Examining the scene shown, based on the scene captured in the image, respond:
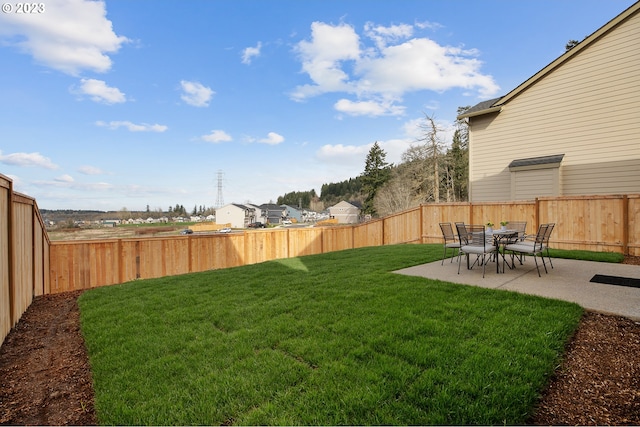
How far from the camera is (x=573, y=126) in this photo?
32.1 feet

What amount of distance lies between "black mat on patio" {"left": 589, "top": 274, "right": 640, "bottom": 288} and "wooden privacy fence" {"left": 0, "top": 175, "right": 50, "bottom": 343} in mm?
8774

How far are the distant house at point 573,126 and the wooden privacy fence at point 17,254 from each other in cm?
1316

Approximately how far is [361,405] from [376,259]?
227 inches

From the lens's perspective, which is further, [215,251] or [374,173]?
[374,173]

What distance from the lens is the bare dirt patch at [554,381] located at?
2.07 meters

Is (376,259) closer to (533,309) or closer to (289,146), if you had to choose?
(533,309)

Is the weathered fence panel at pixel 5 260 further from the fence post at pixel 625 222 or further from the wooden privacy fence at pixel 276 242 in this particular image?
the fence post at pixel 625 222

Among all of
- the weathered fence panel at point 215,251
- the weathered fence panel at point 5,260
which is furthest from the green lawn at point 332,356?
the weathered fence panel at point 215,251

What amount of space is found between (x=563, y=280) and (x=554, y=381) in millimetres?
3550

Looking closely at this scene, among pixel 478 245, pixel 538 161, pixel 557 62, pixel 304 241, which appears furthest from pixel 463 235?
pixel 557 62

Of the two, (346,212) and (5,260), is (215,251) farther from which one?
(346,212)

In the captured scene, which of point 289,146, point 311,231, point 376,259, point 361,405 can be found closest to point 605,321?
point 361,405

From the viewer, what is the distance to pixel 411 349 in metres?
2.75

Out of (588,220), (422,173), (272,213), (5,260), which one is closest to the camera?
(5,260)
